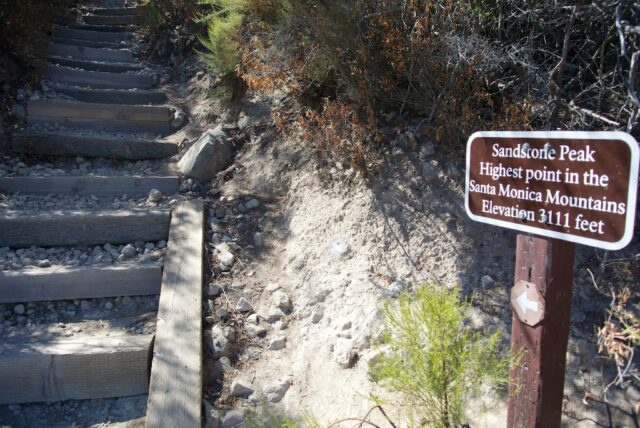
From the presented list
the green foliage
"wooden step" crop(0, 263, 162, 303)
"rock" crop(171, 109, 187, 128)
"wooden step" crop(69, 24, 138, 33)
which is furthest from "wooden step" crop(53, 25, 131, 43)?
the green foliage

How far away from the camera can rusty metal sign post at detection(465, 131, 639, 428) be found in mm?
1314

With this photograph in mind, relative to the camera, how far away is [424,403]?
1846 millimetres

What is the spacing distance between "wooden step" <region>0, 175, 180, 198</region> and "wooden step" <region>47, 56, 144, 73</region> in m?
2.98

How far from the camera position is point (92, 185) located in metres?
4.38

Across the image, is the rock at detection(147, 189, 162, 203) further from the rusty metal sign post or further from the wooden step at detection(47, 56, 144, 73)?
the wooden step at detection(47, 56, 144, 73)

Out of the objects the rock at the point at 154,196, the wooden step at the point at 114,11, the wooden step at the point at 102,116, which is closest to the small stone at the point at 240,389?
the rock at the point at 154,196

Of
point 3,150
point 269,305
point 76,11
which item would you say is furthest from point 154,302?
point 76,11

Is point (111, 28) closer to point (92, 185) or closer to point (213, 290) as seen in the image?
point (92, 185)

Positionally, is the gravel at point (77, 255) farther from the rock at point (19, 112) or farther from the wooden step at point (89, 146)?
the rock at point (19, 112)

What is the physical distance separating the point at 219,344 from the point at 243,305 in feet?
1.19

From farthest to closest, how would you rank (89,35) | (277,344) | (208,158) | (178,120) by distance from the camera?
(89,35)
(178,120)
(208,158)
(277,344)

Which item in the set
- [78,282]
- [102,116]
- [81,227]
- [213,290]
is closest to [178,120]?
[102,116]

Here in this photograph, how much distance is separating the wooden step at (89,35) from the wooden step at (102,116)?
273cm

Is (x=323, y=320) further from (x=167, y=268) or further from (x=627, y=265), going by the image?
(x=627, y=265)
